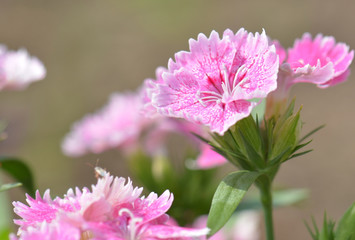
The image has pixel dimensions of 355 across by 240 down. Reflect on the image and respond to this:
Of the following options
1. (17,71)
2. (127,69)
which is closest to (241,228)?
(17,71)

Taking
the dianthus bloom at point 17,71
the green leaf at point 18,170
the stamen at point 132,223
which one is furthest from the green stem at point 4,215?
the stamen at point 132,223

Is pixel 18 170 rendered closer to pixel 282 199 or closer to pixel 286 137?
pixel 286 137

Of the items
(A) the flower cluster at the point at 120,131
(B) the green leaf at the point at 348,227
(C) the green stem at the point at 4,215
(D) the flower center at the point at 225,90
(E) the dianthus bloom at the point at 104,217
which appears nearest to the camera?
(E) the dianthus bloom at the point at 104,217

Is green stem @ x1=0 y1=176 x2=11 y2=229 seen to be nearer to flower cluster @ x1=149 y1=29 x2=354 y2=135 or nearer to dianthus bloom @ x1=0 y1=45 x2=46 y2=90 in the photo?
dianthus bloom @ x1=0 y1=45 x2=46 y2=90

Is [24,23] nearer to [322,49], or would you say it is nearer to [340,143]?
[340,143]

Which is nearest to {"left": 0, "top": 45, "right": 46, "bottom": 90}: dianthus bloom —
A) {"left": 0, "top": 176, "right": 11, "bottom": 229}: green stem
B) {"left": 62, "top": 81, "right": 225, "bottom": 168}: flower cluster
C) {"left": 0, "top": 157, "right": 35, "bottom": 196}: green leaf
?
{"left": 0, "top": 157, "right": 35, "bottom": 196}: green leaf

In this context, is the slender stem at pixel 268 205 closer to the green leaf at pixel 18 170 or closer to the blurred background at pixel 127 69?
the green leaf at pixel 18 170

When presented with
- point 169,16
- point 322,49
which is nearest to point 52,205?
point 322,49
